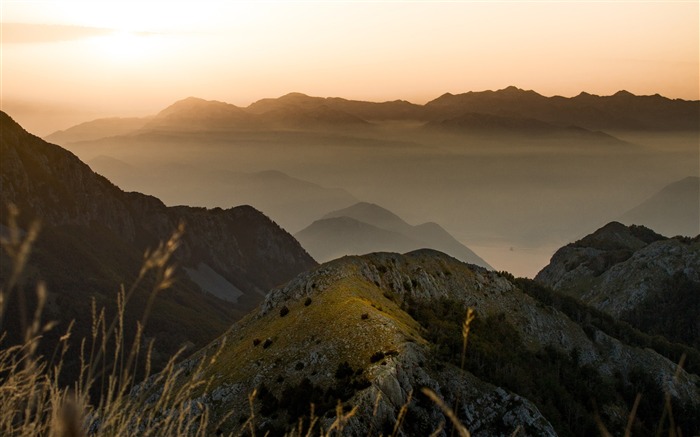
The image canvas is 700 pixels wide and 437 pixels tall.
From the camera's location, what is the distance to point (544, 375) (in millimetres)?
97000

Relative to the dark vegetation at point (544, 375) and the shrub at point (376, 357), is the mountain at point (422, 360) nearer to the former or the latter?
the shrub at point (376, 357)

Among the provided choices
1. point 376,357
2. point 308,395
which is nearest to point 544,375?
point 376,357

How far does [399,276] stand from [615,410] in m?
38.6

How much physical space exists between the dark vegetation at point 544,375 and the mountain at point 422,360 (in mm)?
261

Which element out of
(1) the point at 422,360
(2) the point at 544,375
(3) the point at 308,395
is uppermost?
(1) the point at 422,360

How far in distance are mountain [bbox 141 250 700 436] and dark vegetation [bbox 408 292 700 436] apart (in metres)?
0.26

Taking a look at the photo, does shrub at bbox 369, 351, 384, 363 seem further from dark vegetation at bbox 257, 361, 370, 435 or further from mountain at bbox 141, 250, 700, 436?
dark vegetation at bbox 257, 361, 370, 435

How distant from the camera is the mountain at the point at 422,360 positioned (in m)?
65.3

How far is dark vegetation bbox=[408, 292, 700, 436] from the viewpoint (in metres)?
81.2

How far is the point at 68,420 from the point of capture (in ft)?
17.2

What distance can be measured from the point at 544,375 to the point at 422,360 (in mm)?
35161

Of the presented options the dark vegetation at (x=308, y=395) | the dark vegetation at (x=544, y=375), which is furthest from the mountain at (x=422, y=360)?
the dark vegetation at (x=544, y=375)

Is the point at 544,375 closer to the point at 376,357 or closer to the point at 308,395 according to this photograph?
the point at 376,357

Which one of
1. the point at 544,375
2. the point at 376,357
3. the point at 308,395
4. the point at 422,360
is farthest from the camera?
the point at 544,375
